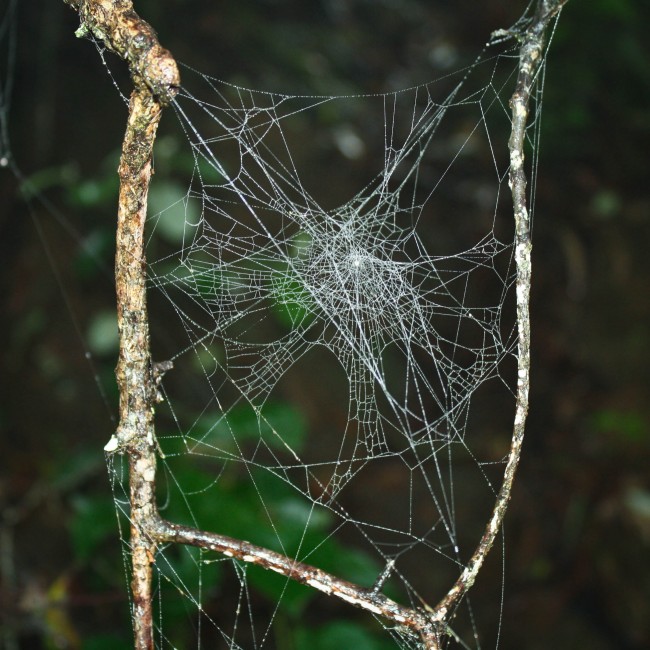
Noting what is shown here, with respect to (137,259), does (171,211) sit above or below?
above

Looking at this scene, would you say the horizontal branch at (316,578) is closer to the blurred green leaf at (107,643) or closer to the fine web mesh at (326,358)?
the fine web mesh at (326,358)

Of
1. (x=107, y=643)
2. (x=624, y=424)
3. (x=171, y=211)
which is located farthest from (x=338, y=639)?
(x=624, y=424)

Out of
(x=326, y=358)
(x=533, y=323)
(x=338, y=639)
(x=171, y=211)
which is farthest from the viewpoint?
(x=533, y=323)

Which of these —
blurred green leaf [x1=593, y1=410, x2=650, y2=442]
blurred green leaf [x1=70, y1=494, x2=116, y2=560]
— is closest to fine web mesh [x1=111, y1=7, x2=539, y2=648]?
blurred green leaf [x1=70, y1=494, x2=116, y2=560]

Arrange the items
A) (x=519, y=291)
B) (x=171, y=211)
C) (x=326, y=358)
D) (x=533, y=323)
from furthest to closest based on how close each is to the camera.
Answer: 1. (x=533, y=323)
2. (x=326, y=358)
3. (x=171, y=211)
4. (x=519, y=291)

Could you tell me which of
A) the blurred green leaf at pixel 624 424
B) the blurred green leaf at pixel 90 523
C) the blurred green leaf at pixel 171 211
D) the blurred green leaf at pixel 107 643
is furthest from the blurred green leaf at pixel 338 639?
the blurred green leaf at pixel 624 424

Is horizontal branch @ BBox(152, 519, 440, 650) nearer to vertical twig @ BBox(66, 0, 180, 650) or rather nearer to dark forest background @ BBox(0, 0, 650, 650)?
vertical twig @ BBox(66, 0, 180, 650)

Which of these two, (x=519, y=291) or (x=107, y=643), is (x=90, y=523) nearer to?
(x=107, y=643)
